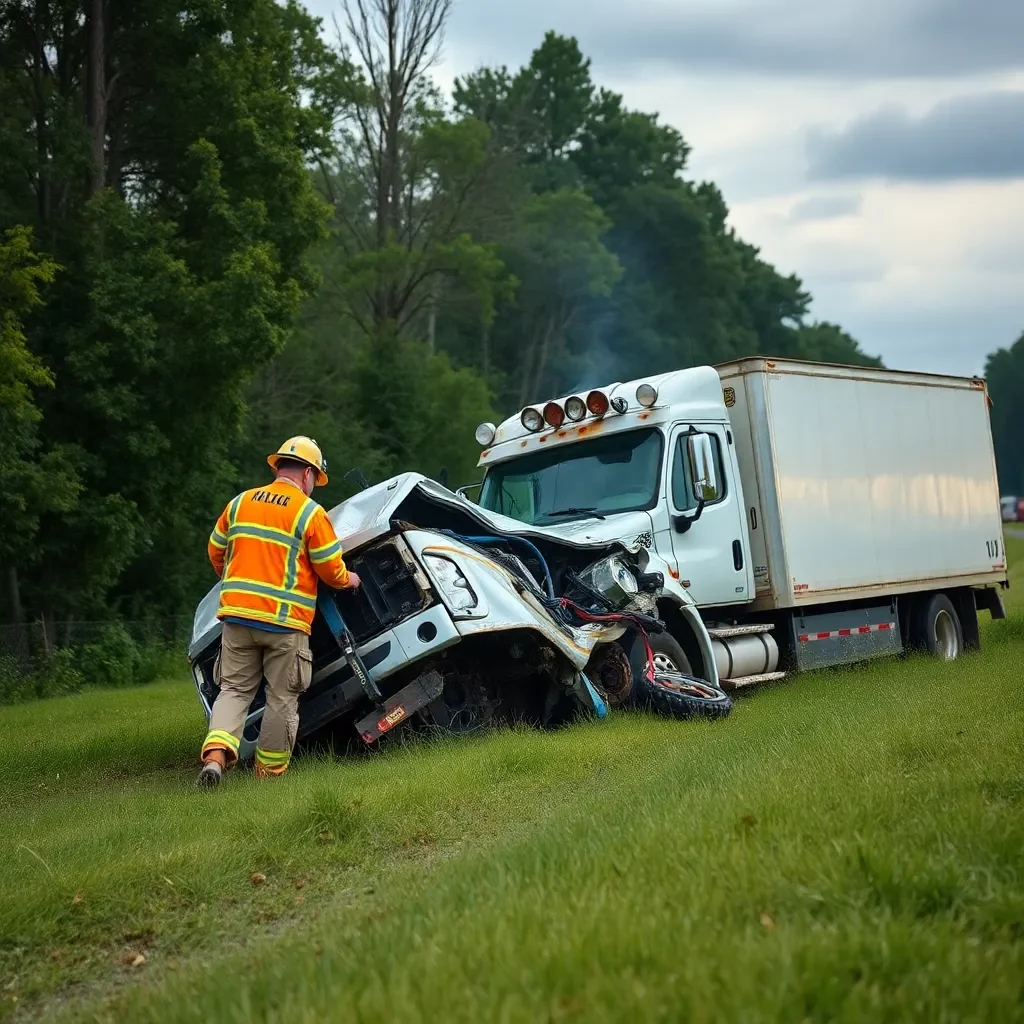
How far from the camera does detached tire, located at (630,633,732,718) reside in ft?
35.9

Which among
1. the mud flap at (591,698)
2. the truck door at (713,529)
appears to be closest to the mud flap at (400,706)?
the mud flap at (591,698)

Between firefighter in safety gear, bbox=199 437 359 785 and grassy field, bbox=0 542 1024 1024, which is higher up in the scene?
firefighter in safety gear, bbox=199 437 359 785

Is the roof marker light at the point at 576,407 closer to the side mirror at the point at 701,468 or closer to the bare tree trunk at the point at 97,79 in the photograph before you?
the side mirror at the point at 701,468

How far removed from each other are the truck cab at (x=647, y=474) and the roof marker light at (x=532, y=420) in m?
0.01

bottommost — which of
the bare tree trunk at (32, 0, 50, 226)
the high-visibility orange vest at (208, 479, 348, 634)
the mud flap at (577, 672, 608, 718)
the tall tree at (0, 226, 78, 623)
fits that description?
the mud flap at (577, 672, 608, 718)

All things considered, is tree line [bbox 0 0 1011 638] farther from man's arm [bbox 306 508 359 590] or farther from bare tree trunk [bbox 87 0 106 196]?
man's arm [bbox 306 508 359 590]

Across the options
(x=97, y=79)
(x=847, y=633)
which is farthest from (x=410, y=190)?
(x=847, y=633)

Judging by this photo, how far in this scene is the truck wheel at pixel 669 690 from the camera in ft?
35.9

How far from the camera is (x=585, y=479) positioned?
13.1 m

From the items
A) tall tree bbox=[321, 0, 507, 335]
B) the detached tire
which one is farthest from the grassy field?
tall tree bbox=[321, 0, 507, 335]

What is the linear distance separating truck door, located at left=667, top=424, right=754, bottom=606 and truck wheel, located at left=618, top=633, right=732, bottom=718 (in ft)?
4.24

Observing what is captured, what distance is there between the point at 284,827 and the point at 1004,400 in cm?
13179

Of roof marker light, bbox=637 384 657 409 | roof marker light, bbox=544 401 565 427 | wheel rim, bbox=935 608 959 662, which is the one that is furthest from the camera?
wheel rim, bbox=935 608 959 662

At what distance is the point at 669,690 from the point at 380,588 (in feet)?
8.95
